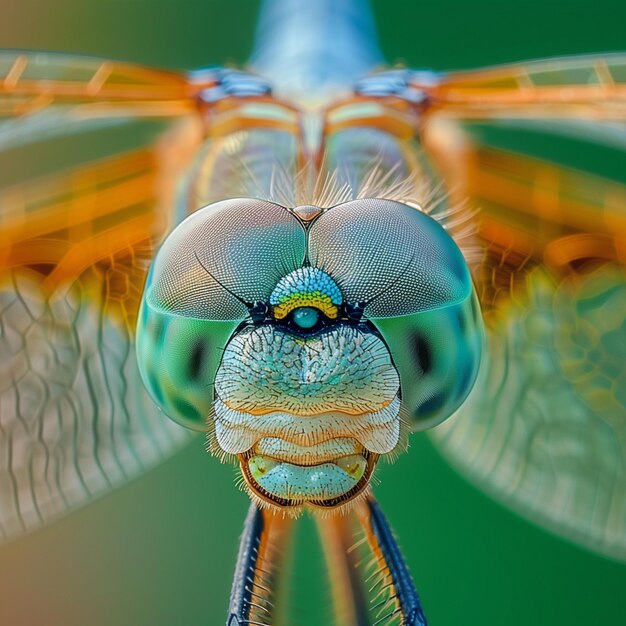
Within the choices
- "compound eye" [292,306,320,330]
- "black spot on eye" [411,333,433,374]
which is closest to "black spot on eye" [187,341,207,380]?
"compound eye" [292,306,320,330]

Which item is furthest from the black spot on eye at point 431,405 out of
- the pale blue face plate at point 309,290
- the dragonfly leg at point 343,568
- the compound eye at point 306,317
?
the dragonfly leg at point 343,568

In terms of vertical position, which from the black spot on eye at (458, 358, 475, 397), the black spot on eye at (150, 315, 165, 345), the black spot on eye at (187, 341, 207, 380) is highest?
the black spot on eye at (150, 315, 165, 345)

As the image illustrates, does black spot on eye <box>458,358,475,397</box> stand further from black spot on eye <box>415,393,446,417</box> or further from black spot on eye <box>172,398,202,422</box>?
black spot on eye <box>172,398,202,422</box>

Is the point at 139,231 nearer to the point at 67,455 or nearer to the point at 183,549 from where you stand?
the point at 67,455

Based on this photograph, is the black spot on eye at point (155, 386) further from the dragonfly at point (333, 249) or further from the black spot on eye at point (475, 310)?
the black spot on eye at point (475, 310)

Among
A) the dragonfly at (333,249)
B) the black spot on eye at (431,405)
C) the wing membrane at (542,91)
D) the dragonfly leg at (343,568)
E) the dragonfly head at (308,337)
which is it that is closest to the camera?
the dragonfly head at (308,337)

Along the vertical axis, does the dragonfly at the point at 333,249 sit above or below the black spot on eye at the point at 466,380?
above

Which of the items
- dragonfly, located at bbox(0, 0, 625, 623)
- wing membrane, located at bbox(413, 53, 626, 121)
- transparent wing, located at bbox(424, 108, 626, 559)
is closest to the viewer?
dragonfly, located at bbox(0, 0, 625, 623)

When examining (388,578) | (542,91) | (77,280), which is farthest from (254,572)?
(542,91)
